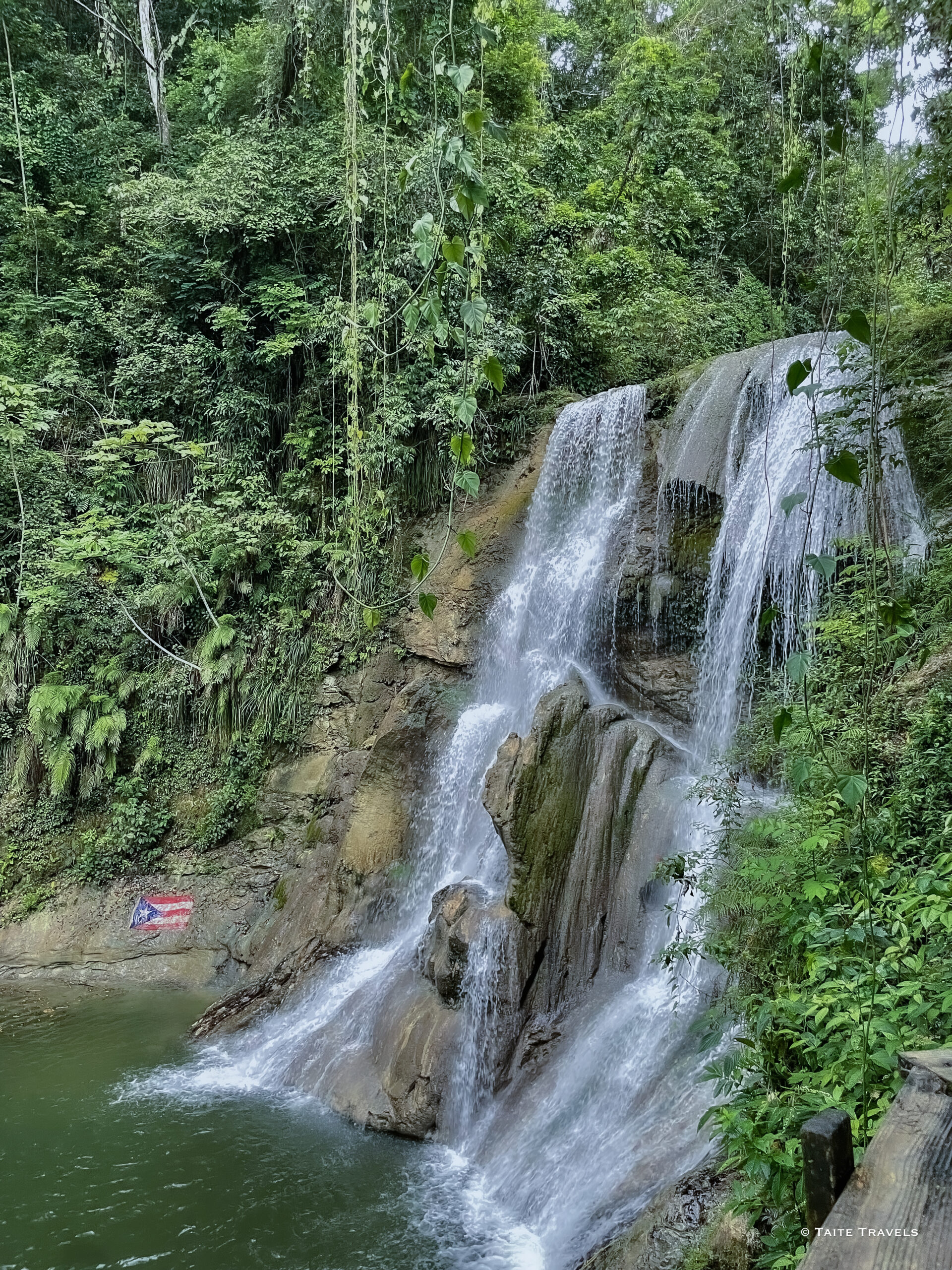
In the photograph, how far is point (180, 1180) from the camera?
18.6 feet

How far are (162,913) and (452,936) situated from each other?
4763 millimetres

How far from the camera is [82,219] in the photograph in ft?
44.1

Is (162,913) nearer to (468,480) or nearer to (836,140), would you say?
Result: (468,480)

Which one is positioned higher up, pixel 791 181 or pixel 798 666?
pixel 791 181

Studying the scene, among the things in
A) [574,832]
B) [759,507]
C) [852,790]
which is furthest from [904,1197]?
[759,507]

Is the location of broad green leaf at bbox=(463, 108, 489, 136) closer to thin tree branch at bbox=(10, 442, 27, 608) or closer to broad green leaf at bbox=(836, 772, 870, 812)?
broad green leaf at bbox=(836, 772, 870, 812)

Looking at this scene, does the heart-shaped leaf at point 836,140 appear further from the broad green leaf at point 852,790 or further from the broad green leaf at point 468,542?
the broad green leaf at point 852,790

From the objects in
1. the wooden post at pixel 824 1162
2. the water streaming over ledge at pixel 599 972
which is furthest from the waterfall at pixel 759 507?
the wooden post at pixel 824 1162

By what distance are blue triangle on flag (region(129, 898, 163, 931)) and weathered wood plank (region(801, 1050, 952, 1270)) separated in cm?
984

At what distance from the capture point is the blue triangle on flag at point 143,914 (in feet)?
32.7

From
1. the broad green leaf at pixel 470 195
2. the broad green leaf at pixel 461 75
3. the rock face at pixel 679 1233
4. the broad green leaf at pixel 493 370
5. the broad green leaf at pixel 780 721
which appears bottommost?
the rock face at pixel 679 1233

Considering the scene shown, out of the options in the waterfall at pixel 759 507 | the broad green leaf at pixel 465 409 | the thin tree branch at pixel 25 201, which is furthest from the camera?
the thin tree branch at pixel 25 201

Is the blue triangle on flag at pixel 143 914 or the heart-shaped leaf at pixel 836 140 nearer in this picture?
the heart-shaped leaf at pixel 836 140

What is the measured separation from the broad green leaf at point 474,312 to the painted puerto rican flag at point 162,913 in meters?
9.67
